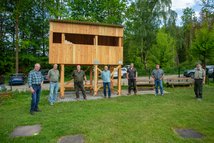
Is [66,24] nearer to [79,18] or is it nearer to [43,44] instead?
[79,18]

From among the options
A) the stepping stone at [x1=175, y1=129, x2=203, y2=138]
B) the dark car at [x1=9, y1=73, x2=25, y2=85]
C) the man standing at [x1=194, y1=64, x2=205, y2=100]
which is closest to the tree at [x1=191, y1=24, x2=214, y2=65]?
the man standing at [x1=194, y1=64, x2=205, y2=100]

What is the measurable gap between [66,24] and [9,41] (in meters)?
23.8

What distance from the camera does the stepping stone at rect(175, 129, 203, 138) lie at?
603cm

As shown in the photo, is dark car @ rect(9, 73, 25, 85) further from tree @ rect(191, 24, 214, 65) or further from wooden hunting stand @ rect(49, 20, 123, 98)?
tree @ rect(191, 24, 214, 65)

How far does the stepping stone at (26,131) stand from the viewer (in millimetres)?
6371

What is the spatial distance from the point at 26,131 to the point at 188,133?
467cm

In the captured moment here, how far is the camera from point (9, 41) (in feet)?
110

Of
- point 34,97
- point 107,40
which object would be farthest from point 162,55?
point 34,97

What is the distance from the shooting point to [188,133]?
247 inches

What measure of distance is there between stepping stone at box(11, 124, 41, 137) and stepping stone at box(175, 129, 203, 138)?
403cm

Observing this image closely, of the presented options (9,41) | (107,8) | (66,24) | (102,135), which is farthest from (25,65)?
(102,135)

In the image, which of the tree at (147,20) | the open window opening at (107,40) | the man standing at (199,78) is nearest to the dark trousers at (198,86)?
the man standing at (199,78)

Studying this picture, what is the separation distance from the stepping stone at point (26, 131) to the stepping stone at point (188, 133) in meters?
4.03

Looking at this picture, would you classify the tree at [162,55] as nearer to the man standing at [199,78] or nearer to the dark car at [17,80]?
the man standing at [199,78]
